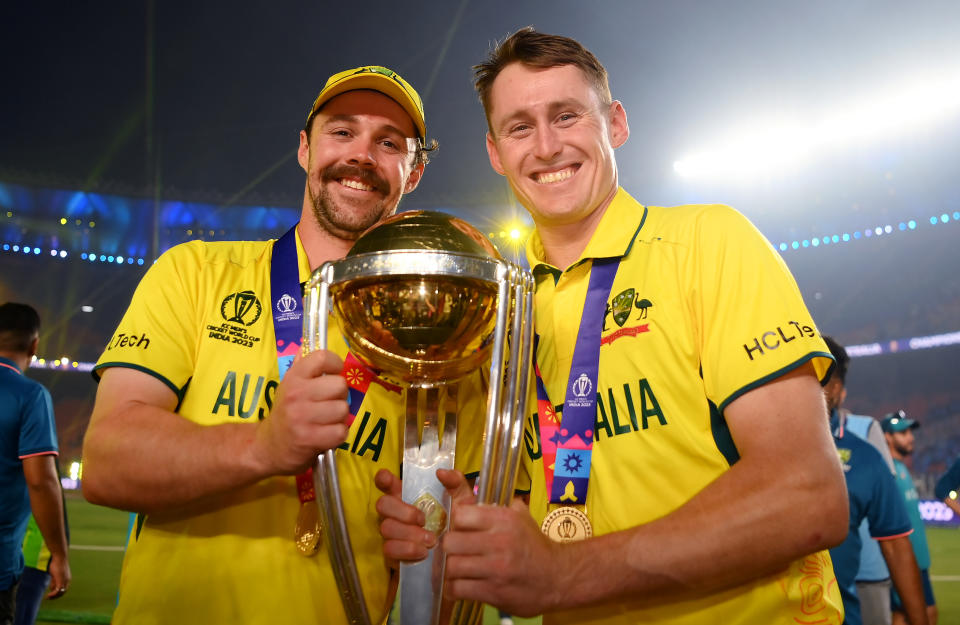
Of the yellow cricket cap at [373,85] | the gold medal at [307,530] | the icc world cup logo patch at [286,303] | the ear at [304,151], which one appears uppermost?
the yellow cricket cap at [373,85]

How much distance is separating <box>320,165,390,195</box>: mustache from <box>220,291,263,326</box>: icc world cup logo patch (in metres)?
0.44

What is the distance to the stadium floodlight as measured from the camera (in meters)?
18.9

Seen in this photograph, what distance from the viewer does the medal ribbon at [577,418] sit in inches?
60.4

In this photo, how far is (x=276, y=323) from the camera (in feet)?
5.67

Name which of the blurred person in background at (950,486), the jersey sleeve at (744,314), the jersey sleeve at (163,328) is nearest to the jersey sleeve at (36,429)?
the jersey sleeve at (163,328)

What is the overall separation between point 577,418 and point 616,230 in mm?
547

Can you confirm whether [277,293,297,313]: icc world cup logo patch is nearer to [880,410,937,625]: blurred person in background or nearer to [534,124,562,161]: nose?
[534,124,562,161]: nose

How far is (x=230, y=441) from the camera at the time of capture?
1.34 m

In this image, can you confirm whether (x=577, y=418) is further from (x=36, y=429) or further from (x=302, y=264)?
(x=36, y=429)

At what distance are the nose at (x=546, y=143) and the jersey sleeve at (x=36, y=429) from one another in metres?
3.37

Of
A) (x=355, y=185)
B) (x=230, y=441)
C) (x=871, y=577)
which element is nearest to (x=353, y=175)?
(x=355, y=185)

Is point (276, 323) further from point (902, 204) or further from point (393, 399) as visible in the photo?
point (902, 204)

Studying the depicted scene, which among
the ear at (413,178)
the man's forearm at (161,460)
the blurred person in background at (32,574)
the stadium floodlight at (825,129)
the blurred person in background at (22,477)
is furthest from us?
the stadium floodlight at (825,129)

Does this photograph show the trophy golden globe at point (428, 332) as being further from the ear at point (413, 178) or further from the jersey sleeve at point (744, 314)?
the ear at point (413, 178)
